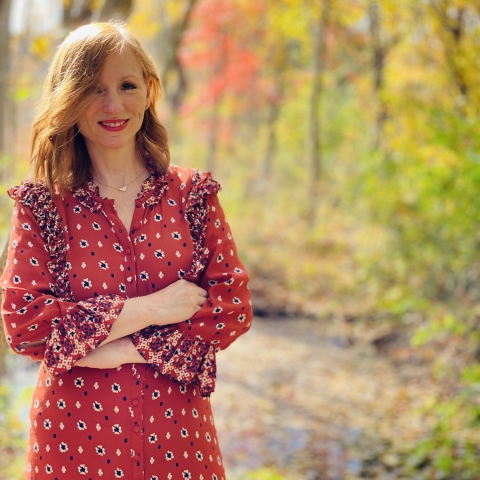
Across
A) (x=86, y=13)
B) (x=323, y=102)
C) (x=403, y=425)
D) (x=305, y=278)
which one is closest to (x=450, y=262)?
(x=403, y=425)

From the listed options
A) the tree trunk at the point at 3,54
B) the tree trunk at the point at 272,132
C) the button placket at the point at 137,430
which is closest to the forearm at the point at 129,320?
the button placket at the point at 137,430

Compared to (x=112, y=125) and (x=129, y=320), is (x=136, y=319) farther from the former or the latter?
(x=112, y=125)

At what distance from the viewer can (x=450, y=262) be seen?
6.94m

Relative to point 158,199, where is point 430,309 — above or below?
below

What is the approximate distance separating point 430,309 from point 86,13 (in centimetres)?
398

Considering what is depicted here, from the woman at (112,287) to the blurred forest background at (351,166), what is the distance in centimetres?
201

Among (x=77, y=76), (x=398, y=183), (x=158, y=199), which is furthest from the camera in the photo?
(x=398, y=183)

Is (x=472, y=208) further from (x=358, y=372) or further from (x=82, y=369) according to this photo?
(x=82, y=369)

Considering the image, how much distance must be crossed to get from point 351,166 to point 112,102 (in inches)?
500

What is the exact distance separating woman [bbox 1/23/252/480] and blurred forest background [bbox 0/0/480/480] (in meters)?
2.01

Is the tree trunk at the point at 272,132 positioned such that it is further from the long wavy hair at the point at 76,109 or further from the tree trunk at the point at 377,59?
Answer: the long wavy hair at the point at 76,109

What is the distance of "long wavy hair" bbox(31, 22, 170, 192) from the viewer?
1.76 m

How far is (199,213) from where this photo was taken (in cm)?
192

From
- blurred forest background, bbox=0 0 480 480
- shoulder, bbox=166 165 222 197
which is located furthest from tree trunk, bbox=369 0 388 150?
shoulder, bbox=166 165 222 197
